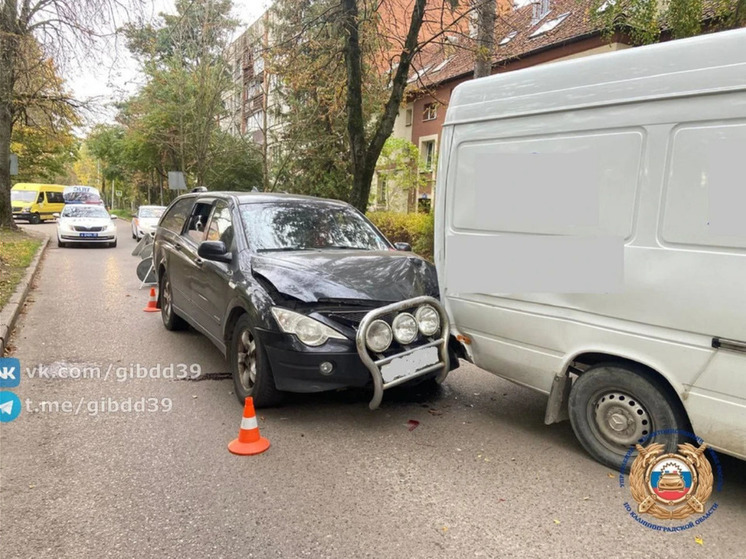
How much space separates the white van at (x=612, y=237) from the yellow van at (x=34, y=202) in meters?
36.1

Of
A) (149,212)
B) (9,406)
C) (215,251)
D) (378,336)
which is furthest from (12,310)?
(149,212)

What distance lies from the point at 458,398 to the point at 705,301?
8.09ft

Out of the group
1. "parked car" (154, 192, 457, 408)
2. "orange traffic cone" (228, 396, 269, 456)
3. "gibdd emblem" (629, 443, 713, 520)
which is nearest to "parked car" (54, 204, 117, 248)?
"parked car" (154, 192, 457, 408)

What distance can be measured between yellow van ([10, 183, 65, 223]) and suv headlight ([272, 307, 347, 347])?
3572cm

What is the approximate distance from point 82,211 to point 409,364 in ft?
60.8

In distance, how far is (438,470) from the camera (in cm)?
361

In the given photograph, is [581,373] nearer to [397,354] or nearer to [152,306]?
[397,354]

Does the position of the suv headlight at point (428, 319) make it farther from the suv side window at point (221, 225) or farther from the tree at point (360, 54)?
the tree at point (360, 54)

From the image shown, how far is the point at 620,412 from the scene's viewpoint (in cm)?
356

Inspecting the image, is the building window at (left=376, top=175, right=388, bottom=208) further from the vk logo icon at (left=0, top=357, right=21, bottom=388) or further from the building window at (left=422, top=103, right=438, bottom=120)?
the vk logo icon at (left=0, top=357, right=21, bottom=388)

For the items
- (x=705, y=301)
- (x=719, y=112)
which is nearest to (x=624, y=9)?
(x=719, y=112)

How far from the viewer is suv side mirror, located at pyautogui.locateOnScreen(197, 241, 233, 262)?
15.8 ft

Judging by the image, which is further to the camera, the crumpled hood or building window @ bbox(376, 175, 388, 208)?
building window @ bbox(376, 175, 388, 208)

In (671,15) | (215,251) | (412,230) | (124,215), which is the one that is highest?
(671,15)
